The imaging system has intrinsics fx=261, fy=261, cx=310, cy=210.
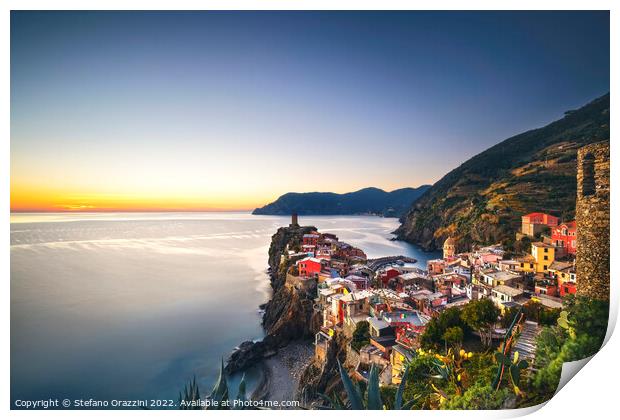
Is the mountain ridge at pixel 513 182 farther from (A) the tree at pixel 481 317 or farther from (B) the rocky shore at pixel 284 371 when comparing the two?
(B) the rocky shore at pixel 284 371

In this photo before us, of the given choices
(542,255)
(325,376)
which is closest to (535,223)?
(542,255)

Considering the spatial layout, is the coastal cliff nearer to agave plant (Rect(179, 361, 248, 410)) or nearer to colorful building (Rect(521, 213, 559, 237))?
agave plant (Rect(179, 361, 248, 410))

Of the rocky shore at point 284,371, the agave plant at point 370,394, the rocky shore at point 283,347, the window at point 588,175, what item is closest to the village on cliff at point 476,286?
the window at point 588,175

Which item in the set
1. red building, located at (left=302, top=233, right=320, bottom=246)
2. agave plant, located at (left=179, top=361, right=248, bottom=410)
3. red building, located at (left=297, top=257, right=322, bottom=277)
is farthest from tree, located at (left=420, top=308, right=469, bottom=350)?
red building, located at (left=302, top=233, right=320, bottom=246)

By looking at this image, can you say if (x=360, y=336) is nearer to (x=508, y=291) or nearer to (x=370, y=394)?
(x=508, y=291)
